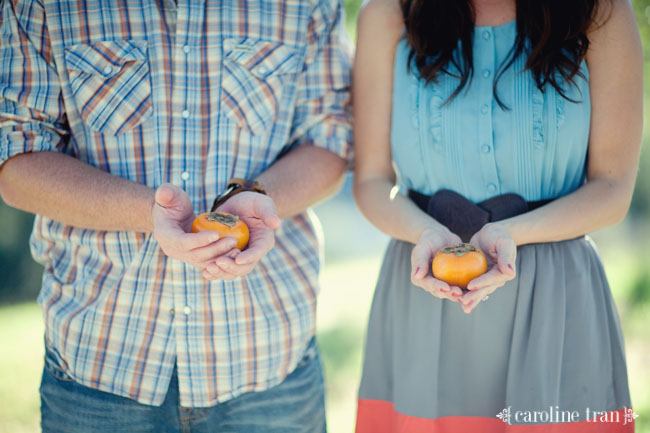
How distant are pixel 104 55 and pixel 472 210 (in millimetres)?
1432

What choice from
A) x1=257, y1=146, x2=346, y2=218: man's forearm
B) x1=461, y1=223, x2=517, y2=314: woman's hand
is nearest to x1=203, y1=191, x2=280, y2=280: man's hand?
x1=257, y1=146, x2=346, y2=218: man's forearm

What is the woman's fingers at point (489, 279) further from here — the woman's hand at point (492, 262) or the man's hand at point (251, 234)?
the man's hand at point (251, 234)

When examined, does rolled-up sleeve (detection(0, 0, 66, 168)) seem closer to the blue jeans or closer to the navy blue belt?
the blue jeans

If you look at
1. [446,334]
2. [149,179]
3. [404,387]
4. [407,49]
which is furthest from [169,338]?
[407,49]

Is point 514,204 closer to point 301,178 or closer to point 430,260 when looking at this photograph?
point 430,260

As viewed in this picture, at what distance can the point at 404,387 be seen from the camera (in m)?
2.15

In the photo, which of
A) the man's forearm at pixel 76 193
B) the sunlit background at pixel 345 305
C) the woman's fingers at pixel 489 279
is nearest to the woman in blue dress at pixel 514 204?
the woman's fingers at pixel 489 279

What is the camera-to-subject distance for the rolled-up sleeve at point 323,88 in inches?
96.3

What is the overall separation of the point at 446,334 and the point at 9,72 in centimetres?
180

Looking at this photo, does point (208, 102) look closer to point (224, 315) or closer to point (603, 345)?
point (224, 315)

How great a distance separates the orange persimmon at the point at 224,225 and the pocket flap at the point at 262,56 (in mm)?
668

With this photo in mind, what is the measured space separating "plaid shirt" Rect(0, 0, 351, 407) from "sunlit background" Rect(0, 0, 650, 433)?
7.94ft

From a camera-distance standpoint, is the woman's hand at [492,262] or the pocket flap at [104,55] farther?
the pocket flap at [104,55]

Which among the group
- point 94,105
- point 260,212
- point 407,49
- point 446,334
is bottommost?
point 446,334
